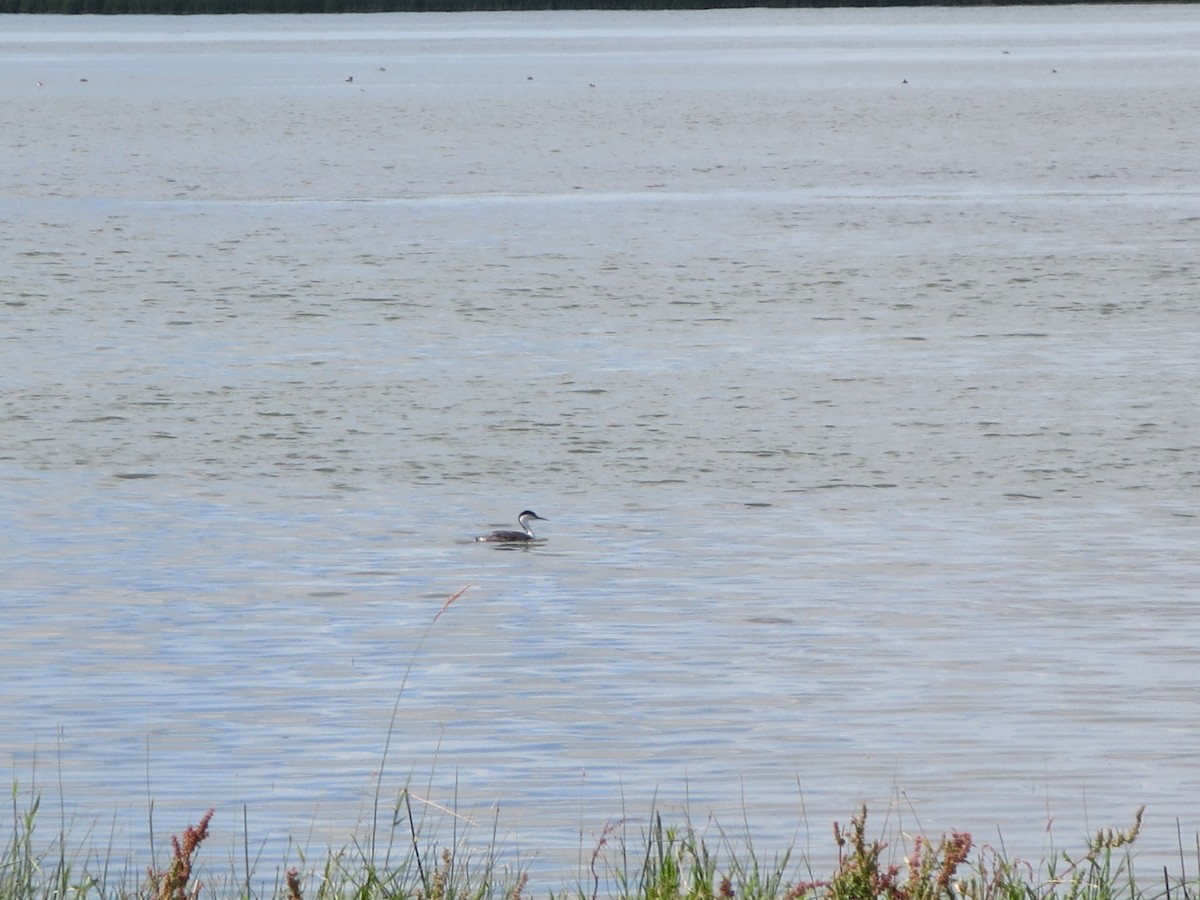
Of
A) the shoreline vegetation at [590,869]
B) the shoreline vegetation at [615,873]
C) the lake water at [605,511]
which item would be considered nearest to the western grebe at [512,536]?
the lake water at [605,511]

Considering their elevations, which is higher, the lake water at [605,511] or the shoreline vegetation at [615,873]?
the lake water at [605,511]

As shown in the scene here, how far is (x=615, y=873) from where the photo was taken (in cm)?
640

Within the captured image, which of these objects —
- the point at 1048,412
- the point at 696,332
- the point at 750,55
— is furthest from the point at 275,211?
the point at 750,55

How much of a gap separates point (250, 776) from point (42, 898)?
206 centimetres

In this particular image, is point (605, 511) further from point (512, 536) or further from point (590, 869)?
point (590, 869)

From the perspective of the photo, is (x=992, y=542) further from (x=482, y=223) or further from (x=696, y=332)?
(x=482, y=223)

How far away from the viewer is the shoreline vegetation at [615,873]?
18.5 ft

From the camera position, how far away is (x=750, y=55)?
4668 inches

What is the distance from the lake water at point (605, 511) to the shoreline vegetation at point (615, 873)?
0.18 m

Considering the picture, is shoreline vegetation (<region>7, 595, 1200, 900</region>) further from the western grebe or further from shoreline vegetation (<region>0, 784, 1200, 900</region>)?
the western grebe

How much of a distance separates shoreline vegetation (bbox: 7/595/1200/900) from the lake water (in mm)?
143

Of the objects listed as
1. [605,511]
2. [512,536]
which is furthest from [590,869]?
[605,511]

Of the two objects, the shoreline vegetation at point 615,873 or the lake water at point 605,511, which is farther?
the lake water at point 605,511

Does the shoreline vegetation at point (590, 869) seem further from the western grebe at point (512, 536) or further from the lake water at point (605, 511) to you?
the western grebe at point (512, 536)
